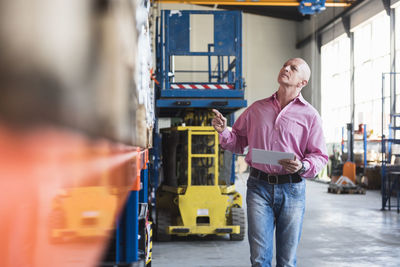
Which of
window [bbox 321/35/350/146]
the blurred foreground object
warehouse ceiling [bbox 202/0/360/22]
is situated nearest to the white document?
the blurred foreground object

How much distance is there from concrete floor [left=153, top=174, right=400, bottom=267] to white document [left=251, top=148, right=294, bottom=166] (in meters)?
3.13

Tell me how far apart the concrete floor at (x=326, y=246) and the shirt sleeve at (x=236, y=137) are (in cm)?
269

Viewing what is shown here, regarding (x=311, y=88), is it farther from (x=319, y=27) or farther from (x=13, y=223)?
(x=13, y=223)

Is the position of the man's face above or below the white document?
above

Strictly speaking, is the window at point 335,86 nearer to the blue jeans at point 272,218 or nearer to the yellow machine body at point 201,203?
the yellow machine body at point 201,203

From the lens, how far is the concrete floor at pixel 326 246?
5.94m

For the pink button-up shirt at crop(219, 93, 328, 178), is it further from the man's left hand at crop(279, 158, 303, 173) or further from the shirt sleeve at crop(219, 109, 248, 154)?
the man's left hand at crop(279, 158, 303, 173)

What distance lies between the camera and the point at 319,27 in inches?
968

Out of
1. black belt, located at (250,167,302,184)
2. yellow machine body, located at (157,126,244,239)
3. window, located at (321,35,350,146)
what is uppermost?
window, located at (321,35,350,146)

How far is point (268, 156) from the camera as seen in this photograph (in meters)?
2.89

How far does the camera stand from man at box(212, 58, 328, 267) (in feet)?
10.1

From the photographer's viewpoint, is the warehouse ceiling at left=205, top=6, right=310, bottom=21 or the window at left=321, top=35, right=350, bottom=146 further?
the warehouse ceiling at left=205, top=6, right=310, bottom=21

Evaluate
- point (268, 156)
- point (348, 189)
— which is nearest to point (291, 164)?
point (268, 156)

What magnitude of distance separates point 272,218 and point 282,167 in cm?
35
